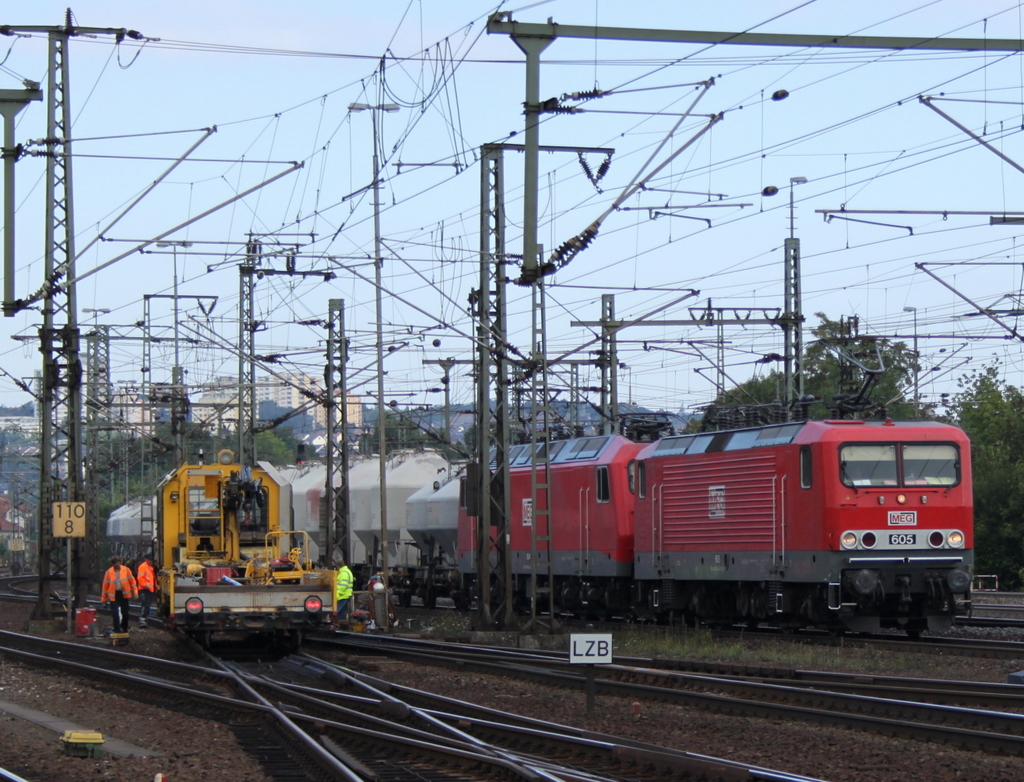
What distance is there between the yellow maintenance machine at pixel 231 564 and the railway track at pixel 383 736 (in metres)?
1.86

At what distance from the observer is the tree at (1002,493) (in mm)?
46344

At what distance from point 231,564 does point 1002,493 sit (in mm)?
30604

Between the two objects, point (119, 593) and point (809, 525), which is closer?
point (809, 525)

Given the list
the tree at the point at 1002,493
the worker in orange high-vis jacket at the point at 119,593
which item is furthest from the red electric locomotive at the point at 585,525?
the tree at the point at 1002,493

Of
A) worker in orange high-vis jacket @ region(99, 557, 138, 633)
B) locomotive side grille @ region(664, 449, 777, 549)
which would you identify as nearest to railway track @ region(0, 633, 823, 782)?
worker in orange high-vis jacket @ region(99, 557, 138, 633)

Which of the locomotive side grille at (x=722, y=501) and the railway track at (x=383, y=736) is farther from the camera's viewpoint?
the locomotive side grille at (x=722, y=501)

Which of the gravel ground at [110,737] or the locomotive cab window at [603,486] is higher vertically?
the locomotive cab window at [603,486]

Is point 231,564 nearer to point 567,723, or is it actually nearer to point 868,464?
point 868,464

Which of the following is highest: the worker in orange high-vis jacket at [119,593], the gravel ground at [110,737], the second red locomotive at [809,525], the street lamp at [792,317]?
the street lamp at [792,317]

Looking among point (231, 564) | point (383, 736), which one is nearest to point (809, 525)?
point (231, 564)

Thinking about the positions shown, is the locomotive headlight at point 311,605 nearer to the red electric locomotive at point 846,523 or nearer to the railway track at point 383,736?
the railway track at point 383,736

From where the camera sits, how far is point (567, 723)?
14289 mm

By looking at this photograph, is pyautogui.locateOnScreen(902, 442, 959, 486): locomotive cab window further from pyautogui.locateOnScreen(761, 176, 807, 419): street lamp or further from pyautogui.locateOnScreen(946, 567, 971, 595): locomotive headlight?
pyautogui.locateOnScreen(761, 176, 807, 419): street lamp

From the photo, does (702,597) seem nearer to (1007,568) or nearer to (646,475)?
(646,475)
